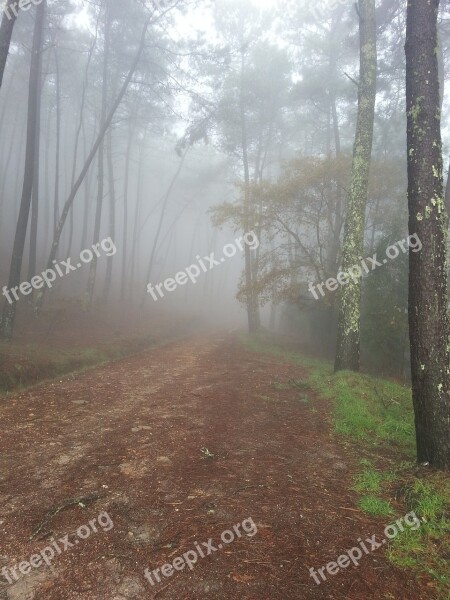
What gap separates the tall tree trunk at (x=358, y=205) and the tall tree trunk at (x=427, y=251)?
16.5 feet

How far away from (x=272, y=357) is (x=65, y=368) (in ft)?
23.1

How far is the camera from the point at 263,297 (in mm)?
15344

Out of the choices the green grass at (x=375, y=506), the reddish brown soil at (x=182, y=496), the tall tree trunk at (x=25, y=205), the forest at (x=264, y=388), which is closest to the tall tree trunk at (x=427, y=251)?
Answer: the forest at (x=264, y=388)

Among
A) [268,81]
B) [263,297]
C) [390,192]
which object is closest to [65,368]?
[263,297]

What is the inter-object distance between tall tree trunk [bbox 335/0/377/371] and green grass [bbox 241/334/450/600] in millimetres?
938

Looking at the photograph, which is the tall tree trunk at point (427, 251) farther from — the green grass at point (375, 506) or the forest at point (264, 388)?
the green grass at point (375, 506)

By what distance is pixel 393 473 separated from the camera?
436 centimetres

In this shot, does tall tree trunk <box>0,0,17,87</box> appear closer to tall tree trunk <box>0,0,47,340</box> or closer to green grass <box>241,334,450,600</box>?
tall tree trunk <box>0,0,47,340</box>

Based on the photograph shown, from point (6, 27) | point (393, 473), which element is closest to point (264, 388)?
point (393, 473)

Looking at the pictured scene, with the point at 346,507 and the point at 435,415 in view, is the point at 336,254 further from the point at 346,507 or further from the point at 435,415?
the point at 346,507

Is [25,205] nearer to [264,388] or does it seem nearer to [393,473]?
[264,388]

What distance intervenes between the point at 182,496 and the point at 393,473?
2502mm

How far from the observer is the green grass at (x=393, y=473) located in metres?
3.01

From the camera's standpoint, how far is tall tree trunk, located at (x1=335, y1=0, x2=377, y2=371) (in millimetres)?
9531
